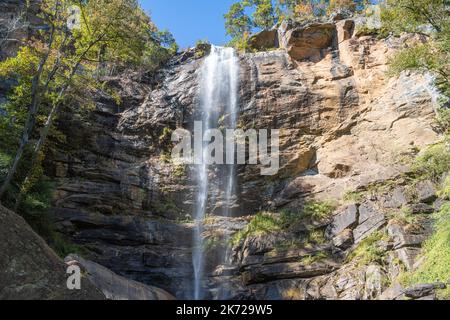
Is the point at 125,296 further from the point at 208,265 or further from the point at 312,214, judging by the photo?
the point at 312,214

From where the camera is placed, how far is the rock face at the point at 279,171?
14273 mm

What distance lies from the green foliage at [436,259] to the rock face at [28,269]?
7544mm

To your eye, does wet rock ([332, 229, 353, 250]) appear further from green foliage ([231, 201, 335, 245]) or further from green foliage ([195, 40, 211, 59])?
green foliage ([195, 40, 211, 59])

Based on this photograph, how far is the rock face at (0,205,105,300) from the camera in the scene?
581 cm

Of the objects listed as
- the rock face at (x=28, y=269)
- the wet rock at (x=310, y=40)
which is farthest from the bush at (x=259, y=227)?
the rock face at (x=28, y=269)

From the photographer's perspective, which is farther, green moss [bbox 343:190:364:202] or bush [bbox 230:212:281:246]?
bush [bbox 230:212:281:246]

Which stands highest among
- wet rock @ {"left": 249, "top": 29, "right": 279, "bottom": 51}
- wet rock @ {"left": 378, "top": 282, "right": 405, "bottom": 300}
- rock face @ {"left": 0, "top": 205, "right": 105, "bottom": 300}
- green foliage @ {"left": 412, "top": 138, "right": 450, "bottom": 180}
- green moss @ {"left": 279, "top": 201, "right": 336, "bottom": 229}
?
wet rock @ {"left": 249, "top": 29, "right": 279, "bottom": 51}

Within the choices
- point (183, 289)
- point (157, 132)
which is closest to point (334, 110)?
point (157, 132)

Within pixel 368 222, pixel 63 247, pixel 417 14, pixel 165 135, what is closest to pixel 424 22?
pixel 417 14

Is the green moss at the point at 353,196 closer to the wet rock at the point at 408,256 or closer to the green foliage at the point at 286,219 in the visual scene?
the green foliage at the point at 286,219

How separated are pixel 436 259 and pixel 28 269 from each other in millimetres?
9386

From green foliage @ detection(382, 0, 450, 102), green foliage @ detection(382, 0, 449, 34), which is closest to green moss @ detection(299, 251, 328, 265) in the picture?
green foliage @ detection(382, 0, 450, 102)

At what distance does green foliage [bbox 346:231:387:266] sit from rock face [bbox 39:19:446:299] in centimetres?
22

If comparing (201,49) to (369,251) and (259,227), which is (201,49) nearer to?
(259,227)
